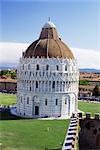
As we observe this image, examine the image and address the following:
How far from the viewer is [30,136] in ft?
66.5

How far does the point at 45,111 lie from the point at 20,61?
17.8ft

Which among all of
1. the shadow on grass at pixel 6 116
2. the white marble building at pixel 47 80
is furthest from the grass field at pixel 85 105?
the shadow on grass at pixel 6 116

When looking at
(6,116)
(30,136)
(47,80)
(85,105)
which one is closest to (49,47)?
(47,80)

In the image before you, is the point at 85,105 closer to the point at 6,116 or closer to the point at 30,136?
the point at 6,116

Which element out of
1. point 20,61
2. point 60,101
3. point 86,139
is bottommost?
point 86,139

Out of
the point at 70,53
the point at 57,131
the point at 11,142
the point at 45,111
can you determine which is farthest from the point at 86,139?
the point at 70,53

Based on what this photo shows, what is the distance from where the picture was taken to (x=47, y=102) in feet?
104

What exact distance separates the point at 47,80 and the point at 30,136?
11.9 metres

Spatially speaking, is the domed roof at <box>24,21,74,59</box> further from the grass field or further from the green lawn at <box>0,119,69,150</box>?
the green lawn at <box>0,119,69,150</box>

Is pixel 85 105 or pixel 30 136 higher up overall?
pixel 85 105

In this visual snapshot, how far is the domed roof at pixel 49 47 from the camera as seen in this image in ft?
104

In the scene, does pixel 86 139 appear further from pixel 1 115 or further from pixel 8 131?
pixel 1 115

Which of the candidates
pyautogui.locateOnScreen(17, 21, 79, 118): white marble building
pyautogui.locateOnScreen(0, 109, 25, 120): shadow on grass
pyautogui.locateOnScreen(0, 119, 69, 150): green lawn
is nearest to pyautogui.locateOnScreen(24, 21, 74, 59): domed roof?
pyautogui.locateOnScreen(17, 21, 79, 118): white marble building

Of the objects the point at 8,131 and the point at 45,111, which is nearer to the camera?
the point at 8,131
